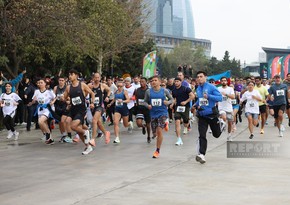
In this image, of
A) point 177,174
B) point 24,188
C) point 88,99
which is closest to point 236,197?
point 177,174

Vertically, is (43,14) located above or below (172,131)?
above

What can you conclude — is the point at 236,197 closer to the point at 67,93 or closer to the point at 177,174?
the point at 177,174

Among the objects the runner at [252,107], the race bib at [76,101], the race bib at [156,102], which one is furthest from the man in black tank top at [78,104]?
the runner at [252,107]

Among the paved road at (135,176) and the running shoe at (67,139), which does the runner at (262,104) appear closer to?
the paved road at (135,176)

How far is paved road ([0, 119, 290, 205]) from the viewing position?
7008 millimetres

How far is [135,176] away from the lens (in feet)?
28.5

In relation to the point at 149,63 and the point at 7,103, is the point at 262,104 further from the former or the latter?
the point at 149,63

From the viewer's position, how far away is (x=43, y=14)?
20.1m

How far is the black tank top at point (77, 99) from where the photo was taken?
11.7 metres

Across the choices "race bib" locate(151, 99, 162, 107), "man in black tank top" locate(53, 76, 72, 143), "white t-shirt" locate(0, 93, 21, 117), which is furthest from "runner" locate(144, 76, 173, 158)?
"white t-shirt" locate(0, 93, 21, 117)

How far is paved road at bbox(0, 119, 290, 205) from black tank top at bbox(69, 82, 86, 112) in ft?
3.25

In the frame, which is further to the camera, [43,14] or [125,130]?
[43,14]

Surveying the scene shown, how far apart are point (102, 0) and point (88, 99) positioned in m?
14.0

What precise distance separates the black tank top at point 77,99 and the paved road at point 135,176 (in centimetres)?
99
